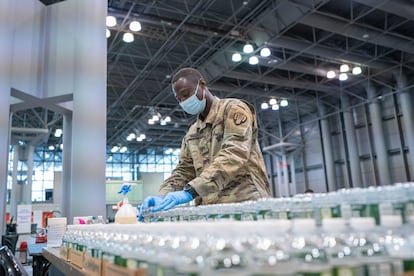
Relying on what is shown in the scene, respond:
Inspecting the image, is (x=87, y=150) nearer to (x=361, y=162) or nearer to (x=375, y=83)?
(x=375, y=83)

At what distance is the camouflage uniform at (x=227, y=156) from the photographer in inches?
72.2


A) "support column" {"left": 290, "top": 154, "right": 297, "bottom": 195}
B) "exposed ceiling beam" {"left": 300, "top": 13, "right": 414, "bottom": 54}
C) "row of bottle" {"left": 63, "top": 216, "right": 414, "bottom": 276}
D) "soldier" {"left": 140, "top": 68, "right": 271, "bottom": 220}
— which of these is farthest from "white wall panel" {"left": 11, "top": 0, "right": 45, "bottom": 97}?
"support column" {"left": 290, "top": 154, "right": 297, "bottom": 195}

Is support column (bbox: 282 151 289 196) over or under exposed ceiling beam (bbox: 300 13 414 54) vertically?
under

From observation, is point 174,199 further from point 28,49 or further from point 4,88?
point 28,49

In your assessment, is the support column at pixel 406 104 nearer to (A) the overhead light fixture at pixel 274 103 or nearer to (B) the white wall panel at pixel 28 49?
(A) the overhead light fixture at pixel 274 103

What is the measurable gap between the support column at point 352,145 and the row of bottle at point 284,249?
501 inches

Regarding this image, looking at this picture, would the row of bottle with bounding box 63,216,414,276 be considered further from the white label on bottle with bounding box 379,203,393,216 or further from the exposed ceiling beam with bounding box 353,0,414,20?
the exposed ceiling beam with bounding box 353,0,414,20

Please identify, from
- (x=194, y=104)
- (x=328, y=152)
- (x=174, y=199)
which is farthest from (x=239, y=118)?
(x=328, y=152)

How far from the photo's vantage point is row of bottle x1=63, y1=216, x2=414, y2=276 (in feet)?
1.92

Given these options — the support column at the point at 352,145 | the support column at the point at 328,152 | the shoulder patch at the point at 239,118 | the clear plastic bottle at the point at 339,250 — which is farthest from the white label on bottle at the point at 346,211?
the support column at the point at 328,152

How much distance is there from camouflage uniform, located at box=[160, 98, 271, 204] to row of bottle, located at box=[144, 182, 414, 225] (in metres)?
0.64

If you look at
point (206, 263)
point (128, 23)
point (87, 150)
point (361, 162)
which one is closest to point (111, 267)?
point (206, 263)

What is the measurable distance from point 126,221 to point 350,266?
123 centimetres

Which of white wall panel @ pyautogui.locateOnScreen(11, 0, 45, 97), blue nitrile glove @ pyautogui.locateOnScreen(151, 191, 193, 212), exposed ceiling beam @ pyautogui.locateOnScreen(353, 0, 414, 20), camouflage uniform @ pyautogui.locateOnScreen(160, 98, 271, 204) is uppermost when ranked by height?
exposed ceiling beam @ pyautogui.locateOnScreen(353, 0, 414, 20)
